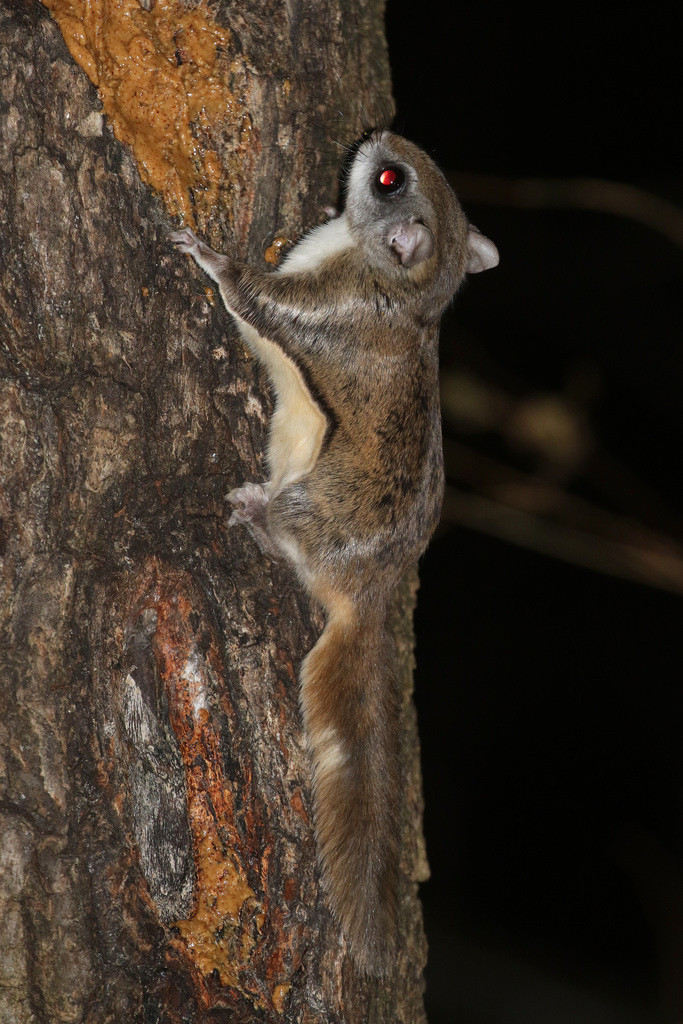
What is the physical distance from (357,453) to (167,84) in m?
1.07

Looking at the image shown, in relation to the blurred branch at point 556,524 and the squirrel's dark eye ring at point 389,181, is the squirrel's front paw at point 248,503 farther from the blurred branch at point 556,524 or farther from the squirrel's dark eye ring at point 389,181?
the blurred branch at point 556,524

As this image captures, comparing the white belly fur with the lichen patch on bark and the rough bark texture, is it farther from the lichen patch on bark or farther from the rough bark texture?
the lichen patch on bark

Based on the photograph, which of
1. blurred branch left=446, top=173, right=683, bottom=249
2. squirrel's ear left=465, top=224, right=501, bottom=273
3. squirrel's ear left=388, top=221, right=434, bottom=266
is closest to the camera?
squirrel's ear left=388, top=221, right=434, bottom=266

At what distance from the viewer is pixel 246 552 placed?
224 centimetres

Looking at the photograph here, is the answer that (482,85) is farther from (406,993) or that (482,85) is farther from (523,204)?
(406,993)

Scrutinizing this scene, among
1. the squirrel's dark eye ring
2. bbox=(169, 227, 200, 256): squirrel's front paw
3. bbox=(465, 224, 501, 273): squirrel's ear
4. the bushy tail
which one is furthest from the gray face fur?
the bushy tail

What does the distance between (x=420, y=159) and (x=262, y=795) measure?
2.01 m

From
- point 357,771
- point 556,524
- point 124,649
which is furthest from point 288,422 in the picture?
point 556,524

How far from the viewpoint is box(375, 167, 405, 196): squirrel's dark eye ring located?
2.77 metres

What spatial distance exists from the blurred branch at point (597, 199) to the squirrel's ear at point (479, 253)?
72 centimetres

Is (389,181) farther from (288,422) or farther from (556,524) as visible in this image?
(556,524)

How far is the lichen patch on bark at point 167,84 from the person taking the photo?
2.11 meters

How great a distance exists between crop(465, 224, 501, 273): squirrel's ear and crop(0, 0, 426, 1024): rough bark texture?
119 cm

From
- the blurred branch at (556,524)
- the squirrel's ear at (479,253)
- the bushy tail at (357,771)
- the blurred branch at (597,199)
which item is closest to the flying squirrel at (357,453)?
the bushy tail at (357,771)
